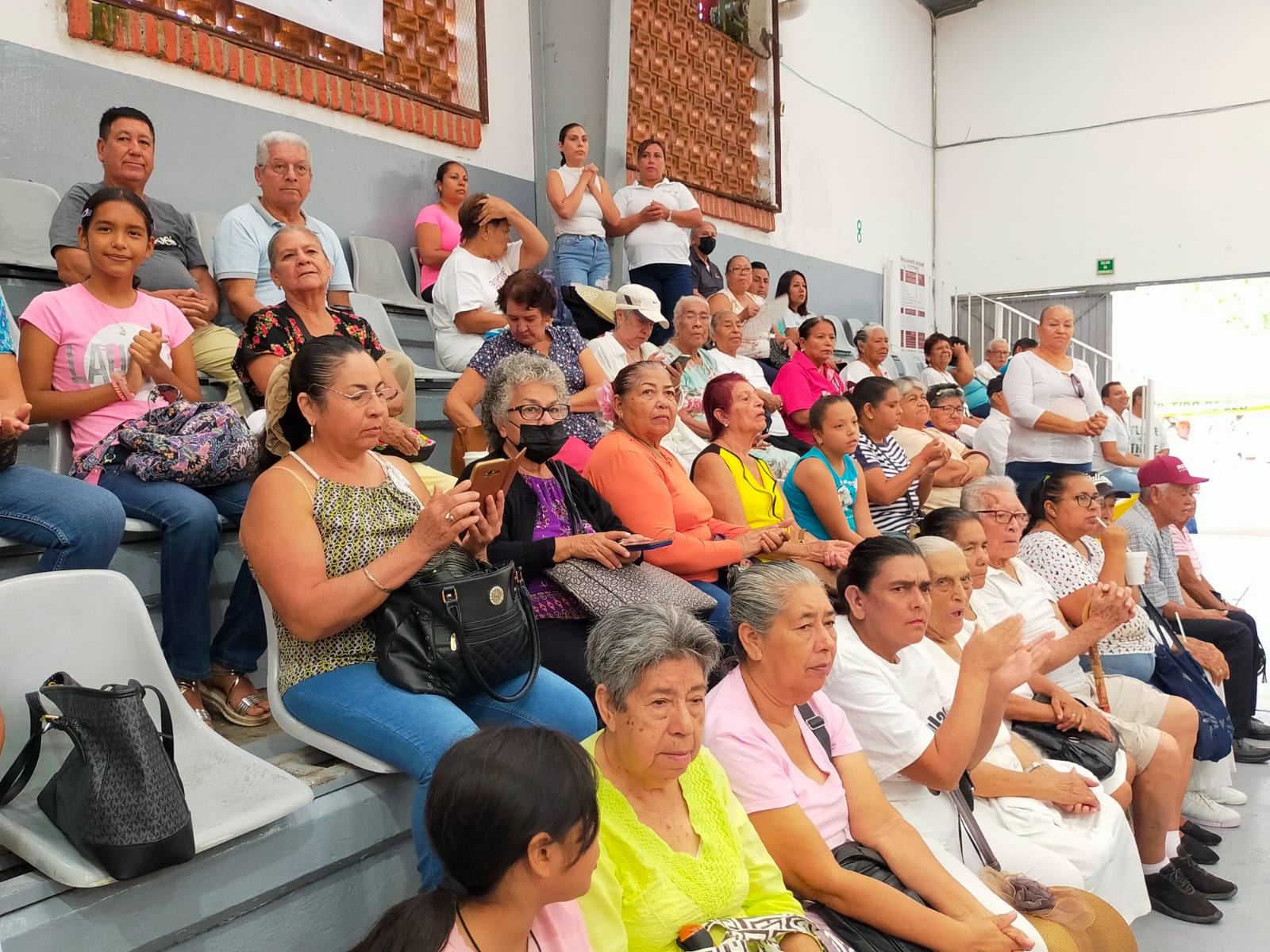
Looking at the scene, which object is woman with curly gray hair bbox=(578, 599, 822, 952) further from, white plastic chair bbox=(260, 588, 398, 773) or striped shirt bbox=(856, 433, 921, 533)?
striped shirt bbox=(856, 433, 921, 533)

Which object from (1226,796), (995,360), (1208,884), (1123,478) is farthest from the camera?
(995,360)

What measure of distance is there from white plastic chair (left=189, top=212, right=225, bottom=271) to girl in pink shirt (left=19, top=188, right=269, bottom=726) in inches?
48.1

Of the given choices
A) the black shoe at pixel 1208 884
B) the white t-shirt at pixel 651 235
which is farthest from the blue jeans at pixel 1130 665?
the white t-shirt at pixel 651 235

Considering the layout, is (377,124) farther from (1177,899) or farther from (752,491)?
(1177,899)

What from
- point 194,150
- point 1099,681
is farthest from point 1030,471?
point 194,150

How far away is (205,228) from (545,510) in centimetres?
213

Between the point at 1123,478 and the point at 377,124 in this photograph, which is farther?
the point at 1123,478

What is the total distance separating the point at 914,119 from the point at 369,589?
10.3m

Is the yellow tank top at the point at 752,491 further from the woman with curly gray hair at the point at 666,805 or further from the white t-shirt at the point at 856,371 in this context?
the white t-shirt at the point at 856,371

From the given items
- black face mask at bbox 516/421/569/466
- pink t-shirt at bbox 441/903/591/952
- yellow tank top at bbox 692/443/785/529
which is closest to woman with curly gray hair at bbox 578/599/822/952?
pink t-shirt at bbox 441/903/591/952

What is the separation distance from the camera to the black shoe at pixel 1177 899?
270 centimetres

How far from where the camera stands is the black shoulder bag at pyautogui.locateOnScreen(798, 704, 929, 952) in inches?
68.7

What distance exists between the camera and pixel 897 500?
12.5 feet

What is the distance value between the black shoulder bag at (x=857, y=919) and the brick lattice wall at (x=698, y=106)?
505cm
